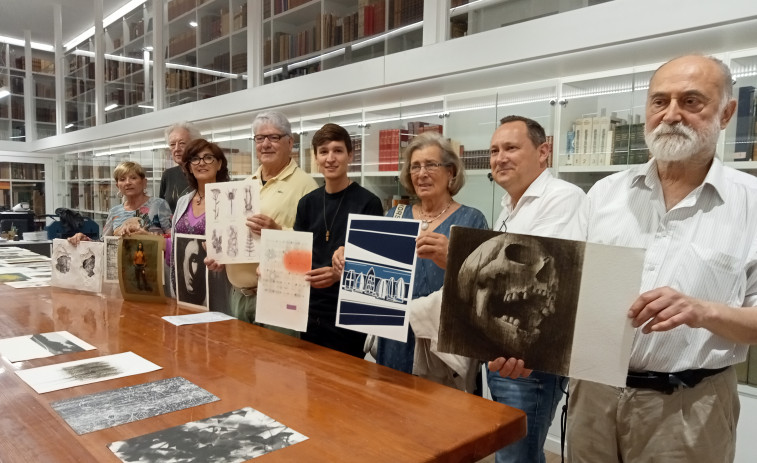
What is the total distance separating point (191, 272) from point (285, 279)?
0.70 meters

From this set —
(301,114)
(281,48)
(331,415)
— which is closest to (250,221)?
(331,415)

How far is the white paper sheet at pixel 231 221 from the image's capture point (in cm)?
213

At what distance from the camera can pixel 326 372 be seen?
1.54 m

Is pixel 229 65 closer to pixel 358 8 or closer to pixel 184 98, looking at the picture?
pixel 184 98

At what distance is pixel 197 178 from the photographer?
8.23 feet

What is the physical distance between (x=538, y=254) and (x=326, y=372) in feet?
2.35

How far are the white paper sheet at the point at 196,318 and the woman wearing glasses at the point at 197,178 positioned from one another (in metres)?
0.33

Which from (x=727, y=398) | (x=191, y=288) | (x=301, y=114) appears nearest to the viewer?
(x=727, y=398)

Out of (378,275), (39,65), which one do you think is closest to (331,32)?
(378,275)

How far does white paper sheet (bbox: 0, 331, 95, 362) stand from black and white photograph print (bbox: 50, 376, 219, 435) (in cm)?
47

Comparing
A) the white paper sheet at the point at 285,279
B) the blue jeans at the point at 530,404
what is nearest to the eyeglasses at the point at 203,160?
the white paper sheet at the point at 285,279

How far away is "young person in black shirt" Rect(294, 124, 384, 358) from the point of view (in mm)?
2141

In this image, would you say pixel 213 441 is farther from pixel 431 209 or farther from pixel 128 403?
pixel 431 209

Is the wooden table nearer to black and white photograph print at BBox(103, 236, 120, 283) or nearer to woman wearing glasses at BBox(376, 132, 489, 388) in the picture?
woman wearing glasses at BBox(376, 132, 489, 388)
